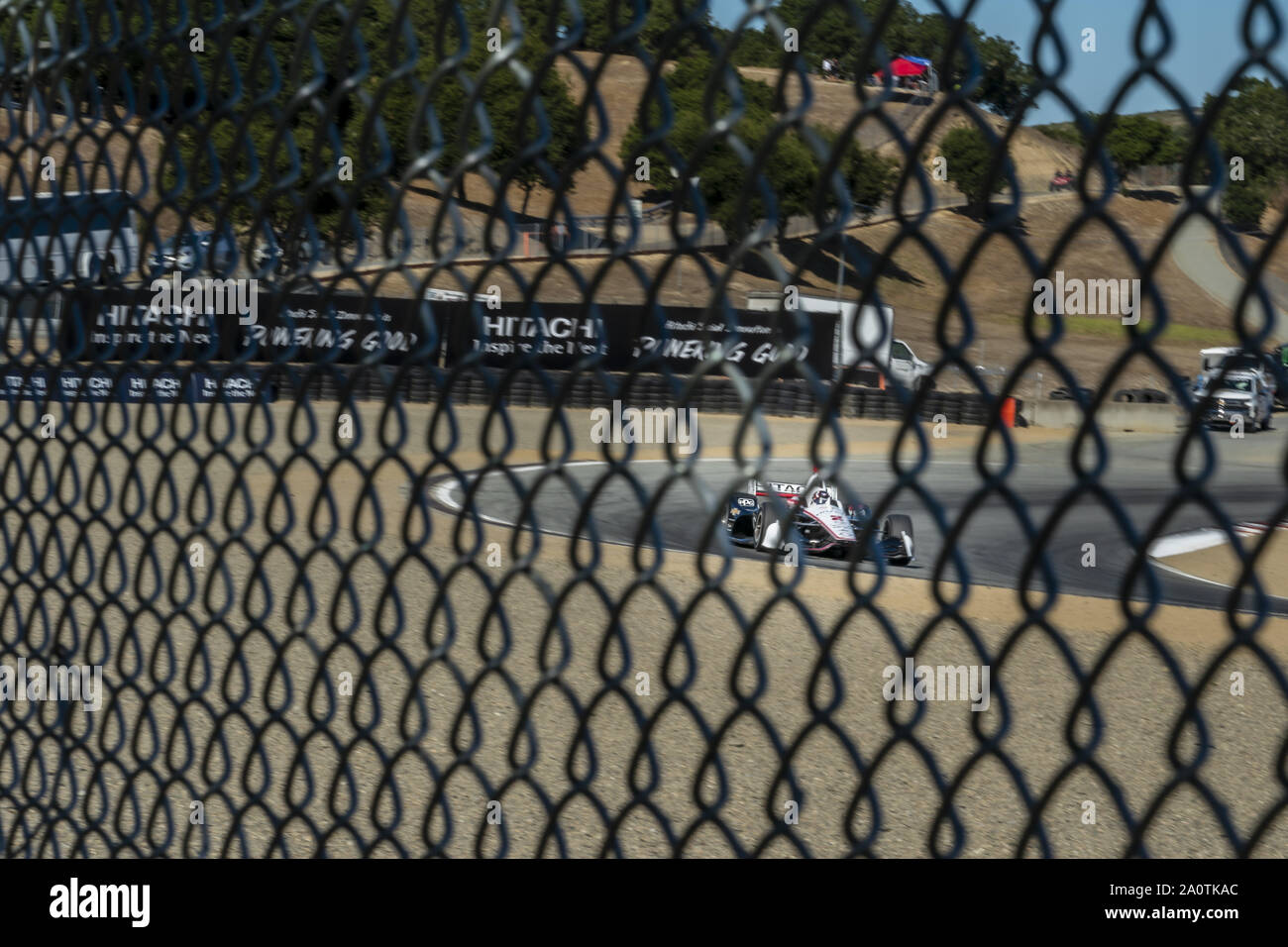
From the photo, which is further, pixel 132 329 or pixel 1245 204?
pixel 132 329

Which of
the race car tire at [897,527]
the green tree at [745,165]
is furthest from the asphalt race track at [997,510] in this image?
the green tree at [745,165]

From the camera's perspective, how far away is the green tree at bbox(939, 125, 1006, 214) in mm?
1228

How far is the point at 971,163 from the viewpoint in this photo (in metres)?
1.36

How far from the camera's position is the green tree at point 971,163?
4.03 feet

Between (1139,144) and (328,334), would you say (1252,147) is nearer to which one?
(1139,144)

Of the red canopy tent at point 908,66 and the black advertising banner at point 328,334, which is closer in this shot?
the red canopy tent at point 908,66

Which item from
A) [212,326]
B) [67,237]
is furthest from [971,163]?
[67,237]

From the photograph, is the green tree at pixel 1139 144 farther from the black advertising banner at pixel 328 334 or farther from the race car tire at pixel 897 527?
the race car tire at pixel 897 527

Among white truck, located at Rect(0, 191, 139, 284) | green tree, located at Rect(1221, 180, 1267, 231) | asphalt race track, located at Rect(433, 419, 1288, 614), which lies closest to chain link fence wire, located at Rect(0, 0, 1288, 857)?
white truck, located at Rect(0, 191, 139, 284)

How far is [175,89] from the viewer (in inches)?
85.5

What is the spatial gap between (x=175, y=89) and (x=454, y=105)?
468 mm

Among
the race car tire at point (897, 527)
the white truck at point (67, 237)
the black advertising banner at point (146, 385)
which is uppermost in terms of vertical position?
the white truck at point (67, 237)
